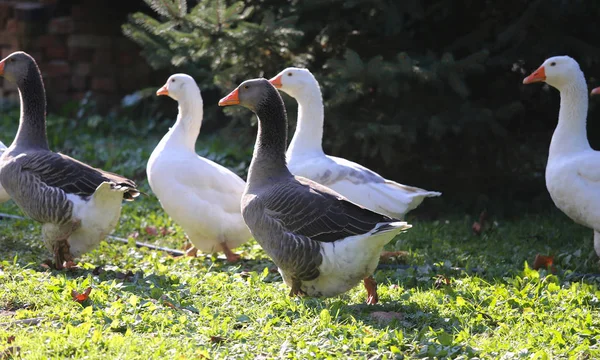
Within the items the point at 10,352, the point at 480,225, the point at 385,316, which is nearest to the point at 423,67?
the point at 480,225

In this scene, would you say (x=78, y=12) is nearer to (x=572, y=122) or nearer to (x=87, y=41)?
(x=87, y=41)

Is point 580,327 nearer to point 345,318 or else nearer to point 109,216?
point 345,318

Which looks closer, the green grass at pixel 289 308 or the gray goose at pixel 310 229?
the green grass at pixel 289 308

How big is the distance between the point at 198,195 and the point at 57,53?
25.1 feet

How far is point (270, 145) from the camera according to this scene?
5.48 meters

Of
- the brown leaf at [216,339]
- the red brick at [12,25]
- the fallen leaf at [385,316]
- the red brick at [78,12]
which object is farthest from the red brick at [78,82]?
the brown leaf at [216,339]

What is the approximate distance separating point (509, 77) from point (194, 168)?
12.2ft

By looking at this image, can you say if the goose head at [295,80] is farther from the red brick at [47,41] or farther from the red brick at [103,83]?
the red brick at [47,41]

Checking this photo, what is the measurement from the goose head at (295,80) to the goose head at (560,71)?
196cm

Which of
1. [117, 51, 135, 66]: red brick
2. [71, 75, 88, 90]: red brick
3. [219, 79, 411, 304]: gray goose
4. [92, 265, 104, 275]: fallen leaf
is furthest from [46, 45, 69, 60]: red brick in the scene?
[219, 79, 411, 304]: gray goose

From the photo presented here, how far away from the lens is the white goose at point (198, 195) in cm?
661

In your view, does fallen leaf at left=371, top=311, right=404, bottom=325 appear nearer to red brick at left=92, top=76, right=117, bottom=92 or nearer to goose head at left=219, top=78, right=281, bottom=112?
goose head at left=219, top=78, right=281, bottom=112

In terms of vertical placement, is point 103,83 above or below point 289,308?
above

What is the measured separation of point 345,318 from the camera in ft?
15.1
